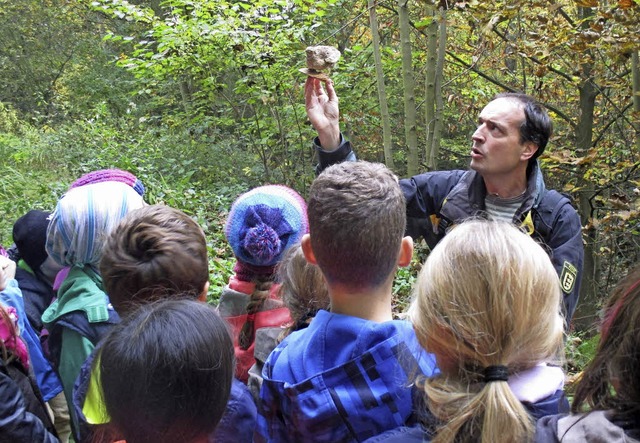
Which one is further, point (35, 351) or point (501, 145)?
point (501, 145)

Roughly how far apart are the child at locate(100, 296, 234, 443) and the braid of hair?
69cm

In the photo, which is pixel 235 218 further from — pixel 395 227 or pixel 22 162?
pixel 22 162

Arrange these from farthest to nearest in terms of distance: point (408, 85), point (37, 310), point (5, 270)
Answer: point (408, 85) → point (37, 310) → point (5, 270)

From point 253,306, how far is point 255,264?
6.3 inches

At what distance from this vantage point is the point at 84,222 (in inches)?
95.0

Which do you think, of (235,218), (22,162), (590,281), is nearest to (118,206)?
(235,218)

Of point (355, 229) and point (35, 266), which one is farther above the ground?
point (355, 229)

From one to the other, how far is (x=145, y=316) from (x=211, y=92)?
311 inches

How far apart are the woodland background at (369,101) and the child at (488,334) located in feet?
11.6

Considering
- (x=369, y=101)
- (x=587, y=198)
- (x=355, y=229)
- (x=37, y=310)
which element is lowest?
(x=587, y=198)

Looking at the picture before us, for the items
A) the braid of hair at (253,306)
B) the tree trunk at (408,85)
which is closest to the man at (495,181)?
the braid of hair at (253,306)

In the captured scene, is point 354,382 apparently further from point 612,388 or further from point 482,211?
point 482,211

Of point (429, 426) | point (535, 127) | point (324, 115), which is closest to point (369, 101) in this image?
point (535, 127)

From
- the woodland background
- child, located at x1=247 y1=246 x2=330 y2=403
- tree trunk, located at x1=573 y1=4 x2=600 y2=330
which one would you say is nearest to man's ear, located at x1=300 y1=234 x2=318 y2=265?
child, located at x1=247 y1=246 x2=330 y2=403
